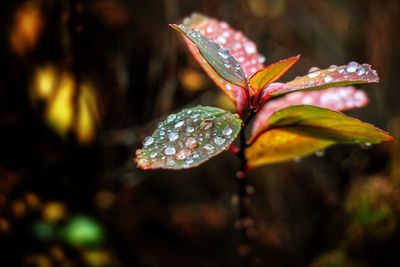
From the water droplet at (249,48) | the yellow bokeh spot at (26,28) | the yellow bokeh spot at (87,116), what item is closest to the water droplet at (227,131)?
the water droplet at (249,48)

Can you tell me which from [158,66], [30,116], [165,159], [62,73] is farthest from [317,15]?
[165,159]

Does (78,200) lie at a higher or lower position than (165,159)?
lower

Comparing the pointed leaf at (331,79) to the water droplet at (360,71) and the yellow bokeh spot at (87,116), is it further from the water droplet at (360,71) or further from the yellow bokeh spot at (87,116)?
the yellow bokeh spot at (87,116)

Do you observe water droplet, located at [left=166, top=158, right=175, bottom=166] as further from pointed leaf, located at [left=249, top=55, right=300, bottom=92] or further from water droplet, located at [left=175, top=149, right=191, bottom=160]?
pointed leaf, located at [left=249, top=55, right=300, bottom=92]

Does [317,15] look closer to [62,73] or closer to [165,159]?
[62,73]

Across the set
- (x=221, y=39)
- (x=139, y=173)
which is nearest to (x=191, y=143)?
(x=221, y=39)

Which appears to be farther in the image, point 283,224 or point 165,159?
point 283,224

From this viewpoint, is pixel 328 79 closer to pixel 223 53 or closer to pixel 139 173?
pixel 223 53
